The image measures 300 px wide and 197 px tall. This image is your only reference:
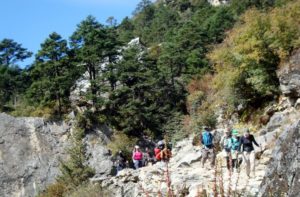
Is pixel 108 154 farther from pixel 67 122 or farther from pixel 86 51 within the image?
pixel 86 51

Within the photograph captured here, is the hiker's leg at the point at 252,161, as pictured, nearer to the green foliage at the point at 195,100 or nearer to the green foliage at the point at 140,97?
the green foliage at the point at 195,100

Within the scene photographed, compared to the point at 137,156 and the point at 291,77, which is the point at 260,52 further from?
the point at 137,156

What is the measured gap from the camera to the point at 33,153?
114 feet

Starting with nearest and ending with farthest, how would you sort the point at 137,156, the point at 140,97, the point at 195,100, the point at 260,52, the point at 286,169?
the point at 286,169 → the point at 137,156 → the point at 260,52 → the point at 195,100 → the point at 140,97

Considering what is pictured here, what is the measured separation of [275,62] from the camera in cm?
2709

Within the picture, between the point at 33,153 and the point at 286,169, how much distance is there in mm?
28367

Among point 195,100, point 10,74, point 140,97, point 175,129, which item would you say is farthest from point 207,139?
point 10,74

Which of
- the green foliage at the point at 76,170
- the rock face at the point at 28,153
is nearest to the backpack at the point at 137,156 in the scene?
the green foliage at the point at 76,170

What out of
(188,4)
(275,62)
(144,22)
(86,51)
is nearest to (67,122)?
(86,51)

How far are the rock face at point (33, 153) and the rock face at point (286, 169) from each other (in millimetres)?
23903

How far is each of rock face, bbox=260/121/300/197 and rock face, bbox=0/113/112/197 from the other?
23903mm

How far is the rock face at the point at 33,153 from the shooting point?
3281 cm

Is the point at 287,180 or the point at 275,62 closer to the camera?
the point at 287,180

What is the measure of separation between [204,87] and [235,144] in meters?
22.7
